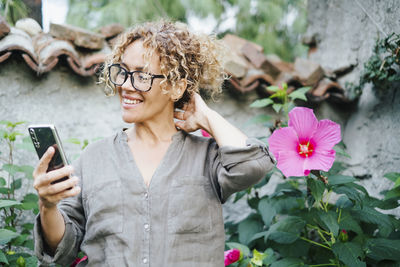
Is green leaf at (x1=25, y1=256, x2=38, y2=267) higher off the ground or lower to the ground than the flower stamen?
lower

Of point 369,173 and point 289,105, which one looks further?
point 369,173

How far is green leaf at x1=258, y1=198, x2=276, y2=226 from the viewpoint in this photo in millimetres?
1785

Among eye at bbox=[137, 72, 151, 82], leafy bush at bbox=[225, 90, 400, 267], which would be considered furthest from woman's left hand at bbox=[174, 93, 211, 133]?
leafy bush at bbox=[225, 90, 400, 267]

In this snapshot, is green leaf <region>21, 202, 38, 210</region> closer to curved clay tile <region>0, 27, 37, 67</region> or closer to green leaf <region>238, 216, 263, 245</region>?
curved clay tile <region>0, 27, 37, 67</region>

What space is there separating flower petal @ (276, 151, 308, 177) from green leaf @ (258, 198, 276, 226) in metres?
0.47

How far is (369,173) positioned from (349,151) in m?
0.24

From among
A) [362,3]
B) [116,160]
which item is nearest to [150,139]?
[116,160]

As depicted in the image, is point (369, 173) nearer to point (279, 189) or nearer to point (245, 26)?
point (279, 189)

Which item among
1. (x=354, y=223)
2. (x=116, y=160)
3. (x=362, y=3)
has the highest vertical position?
(x=362, y=3)

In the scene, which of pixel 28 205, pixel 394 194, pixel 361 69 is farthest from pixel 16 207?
pixel 361 69

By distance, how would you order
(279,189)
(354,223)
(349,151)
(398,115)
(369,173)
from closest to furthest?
(354,223) → (279,189) → (398,115) → (369,173) → (349,151)

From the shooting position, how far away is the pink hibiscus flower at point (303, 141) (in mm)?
1395

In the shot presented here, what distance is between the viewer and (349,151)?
2502mm

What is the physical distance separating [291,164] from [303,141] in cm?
12
